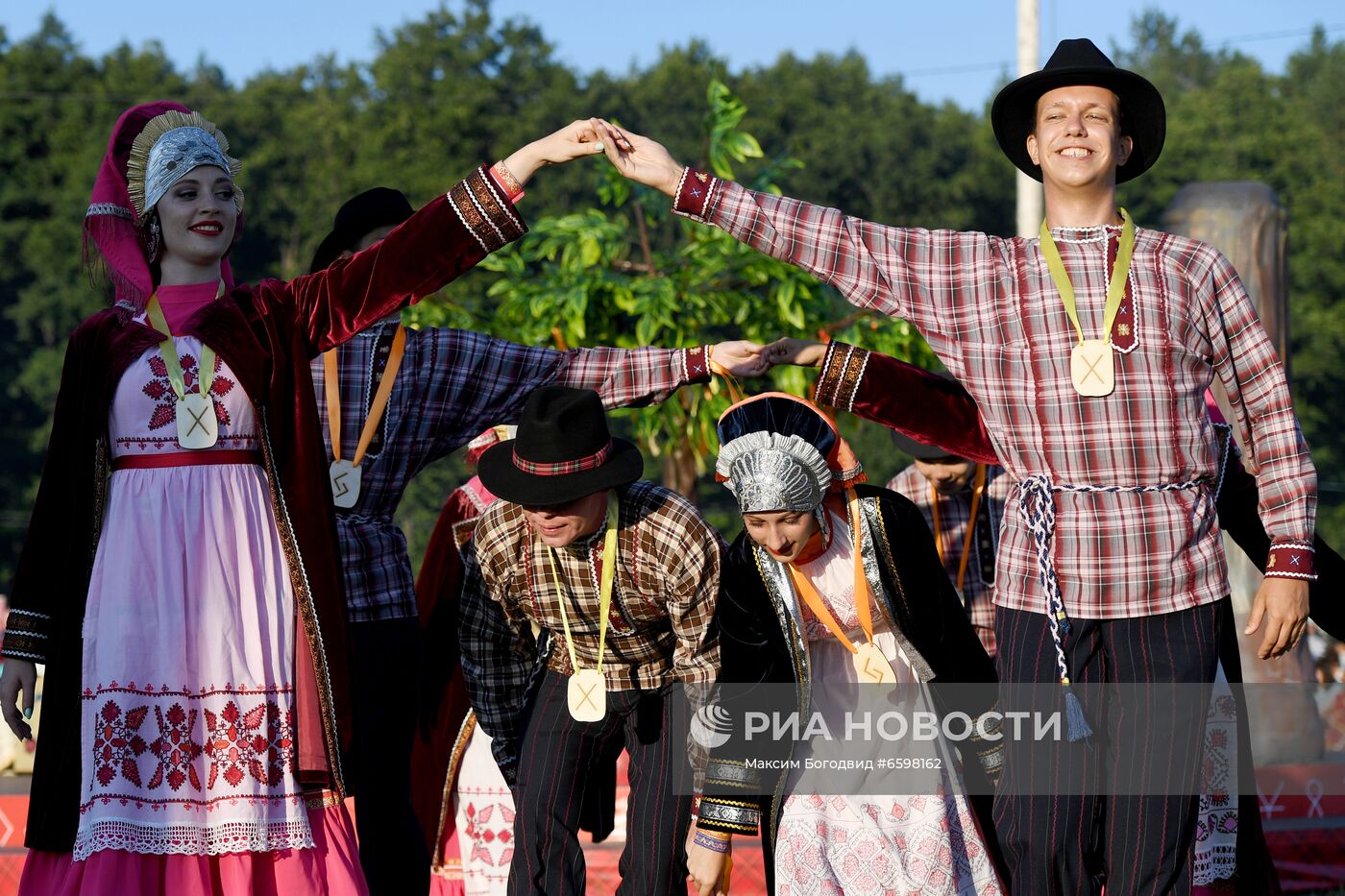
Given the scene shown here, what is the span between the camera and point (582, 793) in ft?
16.3

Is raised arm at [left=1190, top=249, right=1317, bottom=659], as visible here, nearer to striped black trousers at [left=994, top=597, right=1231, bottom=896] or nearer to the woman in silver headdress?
striped black trousers at [left=994, top=597, right=1231, bottom=896]

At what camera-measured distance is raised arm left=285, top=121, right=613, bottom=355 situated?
13.3ft

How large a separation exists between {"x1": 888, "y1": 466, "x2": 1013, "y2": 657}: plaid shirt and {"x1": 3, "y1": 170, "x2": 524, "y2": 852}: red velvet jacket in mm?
2913

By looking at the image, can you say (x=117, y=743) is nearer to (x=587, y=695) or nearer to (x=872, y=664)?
(x=587, y=695)

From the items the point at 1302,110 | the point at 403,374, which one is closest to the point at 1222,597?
the point at 403,374

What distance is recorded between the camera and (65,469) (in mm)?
4191

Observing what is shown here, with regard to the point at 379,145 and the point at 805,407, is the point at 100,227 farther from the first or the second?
the point at 379,145

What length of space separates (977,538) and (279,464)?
3279mm

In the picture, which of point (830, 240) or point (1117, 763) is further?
point (830, 240)

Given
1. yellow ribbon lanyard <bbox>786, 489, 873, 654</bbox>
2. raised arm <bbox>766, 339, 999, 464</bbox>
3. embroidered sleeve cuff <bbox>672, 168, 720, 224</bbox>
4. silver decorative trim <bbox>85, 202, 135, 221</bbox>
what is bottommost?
yellow ribbon lanyard <bbox>786, 489, 873, 654</bbox>

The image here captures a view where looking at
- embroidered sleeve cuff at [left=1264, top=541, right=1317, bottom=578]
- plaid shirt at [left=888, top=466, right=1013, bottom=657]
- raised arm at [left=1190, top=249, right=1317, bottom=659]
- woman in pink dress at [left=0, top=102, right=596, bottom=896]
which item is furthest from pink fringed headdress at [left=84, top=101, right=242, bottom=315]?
plaid shirt at [left=888, top=466, right=1013, bottom=657]

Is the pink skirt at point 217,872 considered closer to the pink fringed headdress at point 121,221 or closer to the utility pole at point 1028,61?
the pink fringed headdress at point 121,221

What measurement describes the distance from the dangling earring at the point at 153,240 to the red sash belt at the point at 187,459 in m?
0.55

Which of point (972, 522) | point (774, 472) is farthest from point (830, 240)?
Result: point (972, 522)
